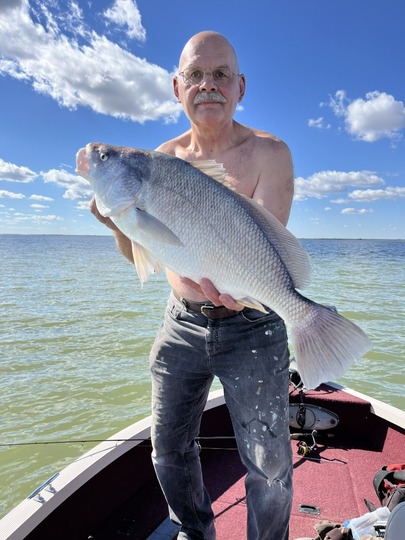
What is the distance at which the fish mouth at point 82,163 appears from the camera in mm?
2238

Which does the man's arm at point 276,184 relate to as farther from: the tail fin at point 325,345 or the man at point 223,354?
the tail fin at point 325,345

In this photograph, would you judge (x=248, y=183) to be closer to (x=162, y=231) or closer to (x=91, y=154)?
(x=162, y=231)

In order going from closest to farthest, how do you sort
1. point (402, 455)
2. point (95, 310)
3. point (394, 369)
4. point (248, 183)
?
1. point (248, 183)
2. point (402, 455)
3. point (394, 369)
4. point (95, 310)

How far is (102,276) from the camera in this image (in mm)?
26484

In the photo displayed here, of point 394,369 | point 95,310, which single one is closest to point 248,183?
point 394,369

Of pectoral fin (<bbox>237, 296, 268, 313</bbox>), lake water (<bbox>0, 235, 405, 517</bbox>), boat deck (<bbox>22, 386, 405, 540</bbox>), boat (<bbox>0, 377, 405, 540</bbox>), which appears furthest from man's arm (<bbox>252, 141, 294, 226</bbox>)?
lake water (<bbox>0, 235, 405, 517</bbox>)

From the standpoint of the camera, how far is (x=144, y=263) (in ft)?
7.50

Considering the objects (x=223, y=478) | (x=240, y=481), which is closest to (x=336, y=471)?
(x=240, y=481)

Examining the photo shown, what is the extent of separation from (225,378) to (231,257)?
0.72m

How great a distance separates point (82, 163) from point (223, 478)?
314cm

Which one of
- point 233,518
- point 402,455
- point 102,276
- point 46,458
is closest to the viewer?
point 233,518

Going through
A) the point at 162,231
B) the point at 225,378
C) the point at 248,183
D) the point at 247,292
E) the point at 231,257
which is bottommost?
the point at 225,378

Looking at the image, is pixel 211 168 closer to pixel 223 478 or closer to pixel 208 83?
pixel 208 83

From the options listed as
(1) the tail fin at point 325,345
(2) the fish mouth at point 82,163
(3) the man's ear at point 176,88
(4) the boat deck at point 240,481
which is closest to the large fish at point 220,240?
(1) the tail fin at point 325,345
